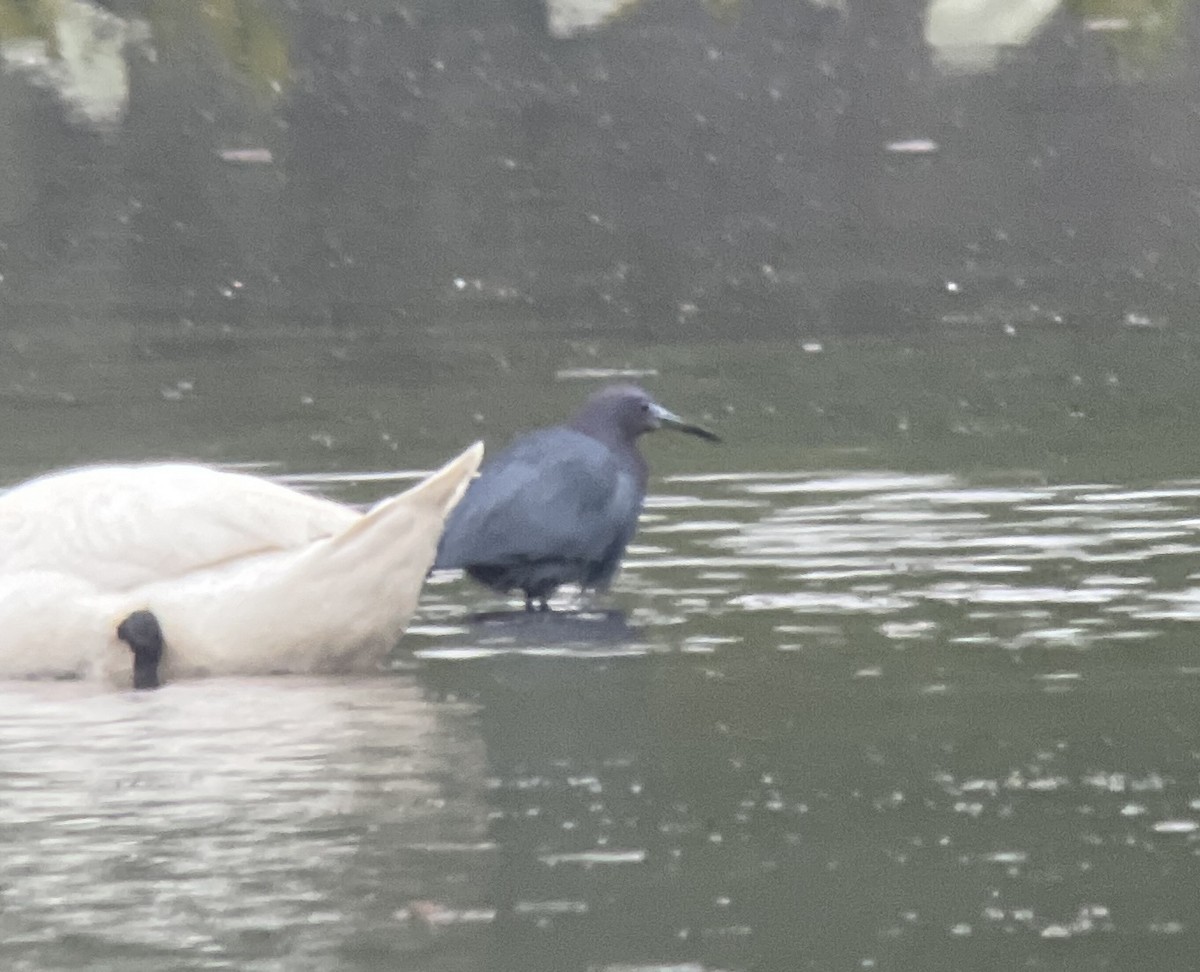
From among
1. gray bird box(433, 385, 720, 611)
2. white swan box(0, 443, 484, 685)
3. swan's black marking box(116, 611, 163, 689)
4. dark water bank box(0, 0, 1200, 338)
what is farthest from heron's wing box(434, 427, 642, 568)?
dark water bank box(0, 0, 1200, 338)

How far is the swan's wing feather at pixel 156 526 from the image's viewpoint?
10430mm

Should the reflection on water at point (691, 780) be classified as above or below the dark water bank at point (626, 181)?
below

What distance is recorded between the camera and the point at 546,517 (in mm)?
11211

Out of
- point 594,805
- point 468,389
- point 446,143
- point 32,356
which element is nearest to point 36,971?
point 594,805

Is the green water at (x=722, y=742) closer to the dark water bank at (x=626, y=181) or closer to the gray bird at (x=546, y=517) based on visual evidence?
the gray bird at (x=546, y=517)

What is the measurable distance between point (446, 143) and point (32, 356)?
9.96 m

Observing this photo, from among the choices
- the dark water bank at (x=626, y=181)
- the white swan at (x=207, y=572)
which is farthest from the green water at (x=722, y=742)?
the dark water bank at (x=626, y=181)

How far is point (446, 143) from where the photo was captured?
90.3 ft

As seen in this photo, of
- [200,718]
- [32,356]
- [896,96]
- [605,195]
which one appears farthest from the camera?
[896,96]

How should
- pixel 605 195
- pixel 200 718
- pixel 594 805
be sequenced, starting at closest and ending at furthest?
pixel 594 805
pixel 200 718
pixel 605 195

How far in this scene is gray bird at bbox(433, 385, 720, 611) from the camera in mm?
11102

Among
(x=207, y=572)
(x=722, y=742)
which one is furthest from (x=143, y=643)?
(x=722, y=742)

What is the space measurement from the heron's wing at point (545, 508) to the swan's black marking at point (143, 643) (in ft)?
3.51

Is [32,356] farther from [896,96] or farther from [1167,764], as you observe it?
[896,96]
